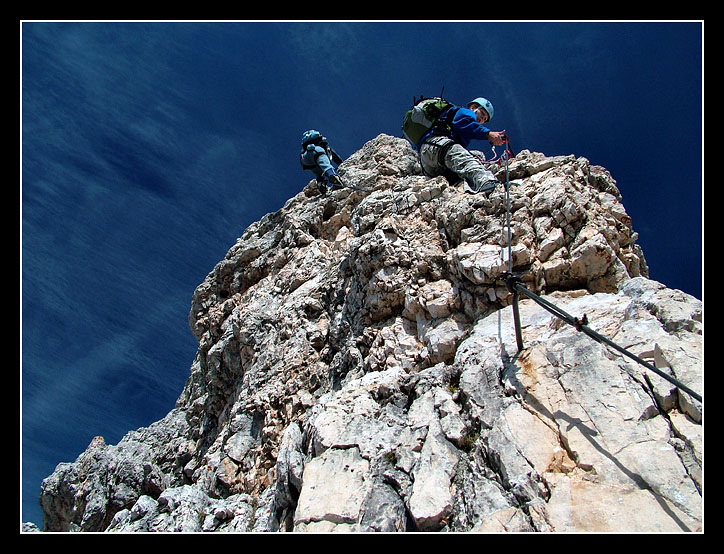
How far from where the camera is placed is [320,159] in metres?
24.0

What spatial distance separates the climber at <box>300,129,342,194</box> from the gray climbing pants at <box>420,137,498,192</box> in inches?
327

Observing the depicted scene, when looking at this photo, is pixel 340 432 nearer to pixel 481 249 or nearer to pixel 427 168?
pixel 481 249

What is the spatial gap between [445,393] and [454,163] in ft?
25.3

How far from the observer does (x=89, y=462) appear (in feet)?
61.7

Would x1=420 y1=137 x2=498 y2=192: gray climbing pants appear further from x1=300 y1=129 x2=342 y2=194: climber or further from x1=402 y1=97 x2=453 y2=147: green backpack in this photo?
x1=300 y1=129 x2=342 y2=194: climber

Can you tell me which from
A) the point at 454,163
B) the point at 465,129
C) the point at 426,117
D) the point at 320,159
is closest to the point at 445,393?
the point at 454,163

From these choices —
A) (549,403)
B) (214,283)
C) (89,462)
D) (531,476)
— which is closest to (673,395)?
(549,403)

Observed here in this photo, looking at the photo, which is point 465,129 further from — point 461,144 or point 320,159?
point 320,159

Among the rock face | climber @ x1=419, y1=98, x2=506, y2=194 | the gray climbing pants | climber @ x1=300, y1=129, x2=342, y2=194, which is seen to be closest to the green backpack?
climber @ x1=419, y1=98, x2=506, y2=194

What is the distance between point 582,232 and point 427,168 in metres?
5.80

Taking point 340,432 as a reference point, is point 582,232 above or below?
above

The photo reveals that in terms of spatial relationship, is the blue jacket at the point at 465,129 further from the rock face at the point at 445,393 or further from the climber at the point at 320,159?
the climber at the point at 320,159

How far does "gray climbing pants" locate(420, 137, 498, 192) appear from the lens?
40.3 feet

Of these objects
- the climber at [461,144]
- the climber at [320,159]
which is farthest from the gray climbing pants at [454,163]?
the climber at [320,159]
